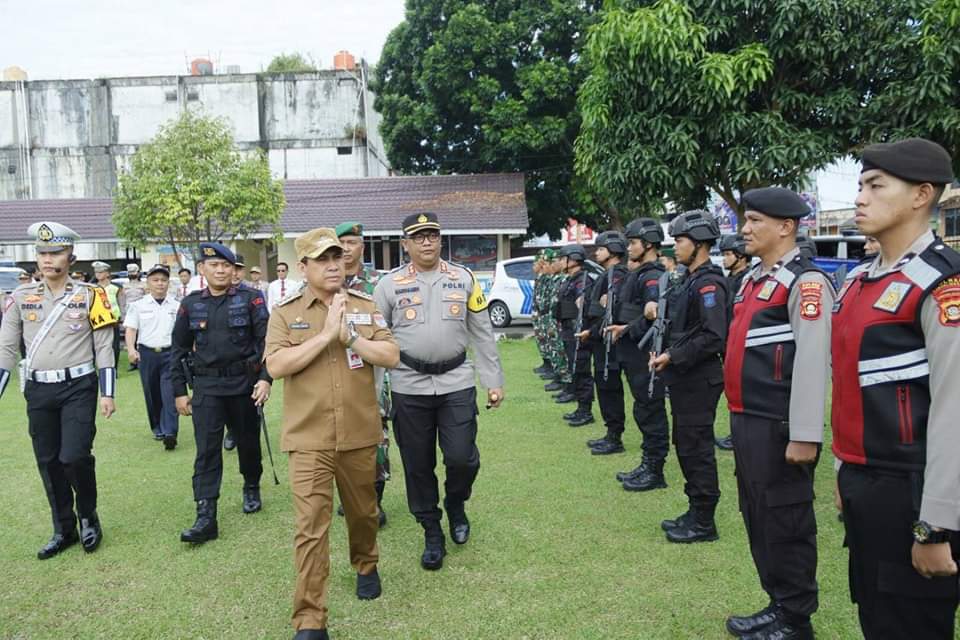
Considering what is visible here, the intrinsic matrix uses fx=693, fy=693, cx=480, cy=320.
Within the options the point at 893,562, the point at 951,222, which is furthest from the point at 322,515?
the point at 951,222

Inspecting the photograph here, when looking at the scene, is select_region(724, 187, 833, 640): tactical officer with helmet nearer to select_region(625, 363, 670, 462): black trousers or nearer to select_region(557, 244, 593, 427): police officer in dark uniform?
select_region(625, 363, 670, 462): black trousers

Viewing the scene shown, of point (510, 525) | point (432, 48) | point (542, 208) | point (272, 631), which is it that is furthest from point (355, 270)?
point (542, 208)

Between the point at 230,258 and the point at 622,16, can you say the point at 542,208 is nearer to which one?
the point at 622,16

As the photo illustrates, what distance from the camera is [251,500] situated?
5.29 meters

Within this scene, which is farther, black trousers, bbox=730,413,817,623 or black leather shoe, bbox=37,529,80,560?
black leather shoe, bbox=37,529,80,560

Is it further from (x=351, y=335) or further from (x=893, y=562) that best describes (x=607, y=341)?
(x=893, y=562)

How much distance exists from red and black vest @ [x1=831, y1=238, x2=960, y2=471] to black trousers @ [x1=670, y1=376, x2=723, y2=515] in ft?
6.82

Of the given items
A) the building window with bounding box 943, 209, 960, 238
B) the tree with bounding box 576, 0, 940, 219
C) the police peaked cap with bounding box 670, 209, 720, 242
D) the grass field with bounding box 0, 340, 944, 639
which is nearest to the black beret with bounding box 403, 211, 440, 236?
the police peaked cap with bounding box 670, 209, 720, 242

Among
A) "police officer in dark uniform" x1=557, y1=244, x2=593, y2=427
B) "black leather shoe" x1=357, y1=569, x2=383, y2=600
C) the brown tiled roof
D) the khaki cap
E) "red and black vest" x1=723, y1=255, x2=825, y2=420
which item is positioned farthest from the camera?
the brown tiled roof

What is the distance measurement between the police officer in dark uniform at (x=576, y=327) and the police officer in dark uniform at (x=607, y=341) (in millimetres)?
338

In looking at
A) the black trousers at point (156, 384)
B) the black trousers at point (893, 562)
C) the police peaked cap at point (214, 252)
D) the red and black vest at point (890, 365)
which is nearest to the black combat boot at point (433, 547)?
the police peaked cap at point (214, 252)

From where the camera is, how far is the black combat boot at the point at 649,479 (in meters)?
5.45

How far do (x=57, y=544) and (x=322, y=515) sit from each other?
2.42 m

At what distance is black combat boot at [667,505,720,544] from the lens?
14.3 ft
